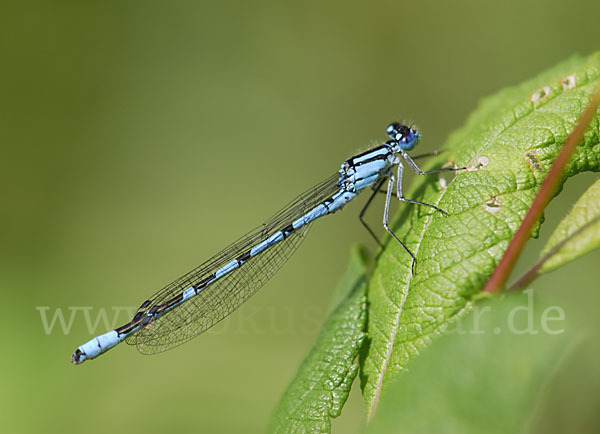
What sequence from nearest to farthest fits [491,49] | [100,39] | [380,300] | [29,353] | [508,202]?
[508,202] → [380,300] → [29,353] → [491,49] → [100,39]

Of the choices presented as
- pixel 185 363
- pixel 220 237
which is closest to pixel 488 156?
pixel 185 363

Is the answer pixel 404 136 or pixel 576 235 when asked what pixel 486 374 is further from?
pixel 404 136

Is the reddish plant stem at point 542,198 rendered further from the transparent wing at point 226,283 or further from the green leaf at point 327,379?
the transparent wing at point 226,283

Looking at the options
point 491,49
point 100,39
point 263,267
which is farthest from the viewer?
point 100,39

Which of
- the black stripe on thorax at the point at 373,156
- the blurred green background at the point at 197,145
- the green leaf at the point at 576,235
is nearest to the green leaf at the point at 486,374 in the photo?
the green leaf at the point at 576,235

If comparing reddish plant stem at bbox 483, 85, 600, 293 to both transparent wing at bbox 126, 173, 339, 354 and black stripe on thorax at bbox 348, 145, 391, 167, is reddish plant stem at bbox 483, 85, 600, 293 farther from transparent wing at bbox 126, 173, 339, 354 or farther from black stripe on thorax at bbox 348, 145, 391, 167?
transparent wing at bbox 126, 173, 339, 354

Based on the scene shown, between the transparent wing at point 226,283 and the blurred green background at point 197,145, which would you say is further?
the blurred green background at point 197,145

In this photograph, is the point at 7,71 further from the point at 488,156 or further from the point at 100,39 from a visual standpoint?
the point at 488,156

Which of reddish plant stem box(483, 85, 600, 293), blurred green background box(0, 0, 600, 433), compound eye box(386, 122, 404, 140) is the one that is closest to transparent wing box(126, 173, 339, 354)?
compound eye box(386, 122, 404, 140)
